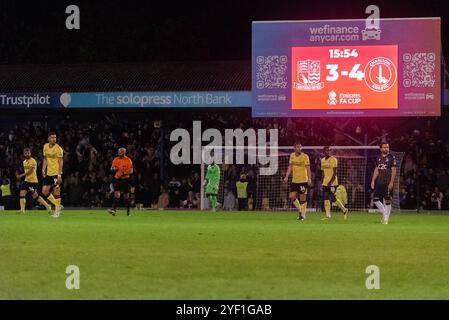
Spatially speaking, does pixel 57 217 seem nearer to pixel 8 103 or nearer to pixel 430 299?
pixel 8 103

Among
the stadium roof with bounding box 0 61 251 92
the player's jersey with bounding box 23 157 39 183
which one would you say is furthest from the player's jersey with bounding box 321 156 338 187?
the stadium roof with bounding box 0 61 251 92

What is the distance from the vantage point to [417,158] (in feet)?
118

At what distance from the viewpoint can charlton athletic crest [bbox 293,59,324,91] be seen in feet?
114

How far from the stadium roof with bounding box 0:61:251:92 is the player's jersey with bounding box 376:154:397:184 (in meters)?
14.7

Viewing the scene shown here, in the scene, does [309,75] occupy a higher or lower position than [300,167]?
higher

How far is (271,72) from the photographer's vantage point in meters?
35.2

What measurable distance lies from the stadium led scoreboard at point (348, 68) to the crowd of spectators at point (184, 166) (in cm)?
279

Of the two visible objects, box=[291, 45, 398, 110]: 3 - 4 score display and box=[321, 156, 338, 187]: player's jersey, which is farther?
box=[291, 45, 398, 110]: 3 - 4 score display

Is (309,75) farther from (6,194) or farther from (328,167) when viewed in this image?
(6,194)

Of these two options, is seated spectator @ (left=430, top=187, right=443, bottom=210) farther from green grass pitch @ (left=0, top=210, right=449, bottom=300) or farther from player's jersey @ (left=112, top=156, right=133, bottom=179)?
green grass pitch @ (left=0, top=210, right=449, bottom=300)

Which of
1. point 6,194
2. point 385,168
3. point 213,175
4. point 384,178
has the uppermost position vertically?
point 385,168

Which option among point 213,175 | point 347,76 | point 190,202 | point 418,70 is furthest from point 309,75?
point 190,202

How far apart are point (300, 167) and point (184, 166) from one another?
13.2 metres
